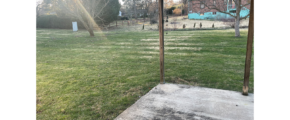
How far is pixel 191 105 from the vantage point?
9.70ft

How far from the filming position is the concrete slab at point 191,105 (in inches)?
104

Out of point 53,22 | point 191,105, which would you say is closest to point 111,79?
point 191,105

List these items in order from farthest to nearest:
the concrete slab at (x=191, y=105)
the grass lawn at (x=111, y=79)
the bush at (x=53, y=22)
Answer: the bush at (x=53, y=22) < the grass lawn at (x=111, y=79) < the concrete slab at (x=191, y=105)

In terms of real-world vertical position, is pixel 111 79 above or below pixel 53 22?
below

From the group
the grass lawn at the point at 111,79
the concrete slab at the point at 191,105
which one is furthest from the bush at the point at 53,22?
the concrete slab at the point at 191,105

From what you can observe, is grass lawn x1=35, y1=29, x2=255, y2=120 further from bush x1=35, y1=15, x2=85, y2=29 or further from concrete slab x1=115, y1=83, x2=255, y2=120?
bush x1=35, y1=15, x2=85, y2=29

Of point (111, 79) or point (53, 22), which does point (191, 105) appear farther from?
point (53, 22)

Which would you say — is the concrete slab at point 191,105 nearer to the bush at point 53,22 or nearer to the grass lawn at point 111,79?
the grass lawn at point 111,79

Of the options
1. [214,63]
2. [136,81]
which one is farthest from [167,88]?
[214,63]

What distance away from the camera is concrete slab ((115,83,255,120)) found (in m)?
2.64
